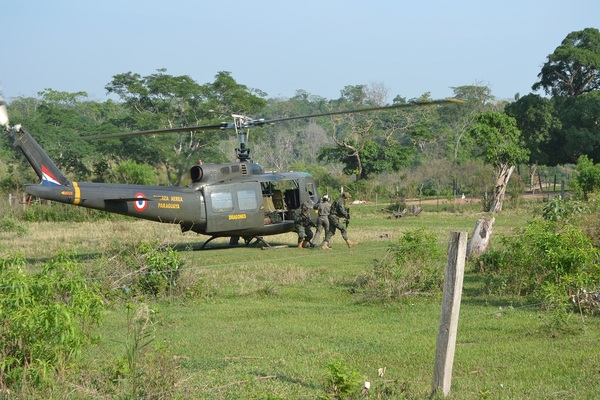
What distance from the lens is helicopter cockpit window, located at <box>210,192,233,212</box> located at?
64.1ft

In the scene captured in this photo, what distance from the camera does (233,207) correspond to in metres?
19.8

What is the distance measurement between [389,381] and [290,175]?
44.7ft

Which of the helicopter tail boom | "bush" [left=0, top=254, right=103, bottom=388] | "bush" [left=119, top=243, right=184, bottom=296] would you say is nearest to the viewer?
"bush" [left=0, top=254, right=103, bottom=388]

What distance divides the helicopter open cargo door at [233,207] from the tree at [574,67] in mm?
26957

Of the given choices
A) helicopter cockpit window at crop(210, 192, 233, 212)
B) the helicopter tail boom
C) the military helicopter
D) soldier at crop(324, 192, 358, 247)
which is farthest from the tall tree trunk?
the helicopter tail boom

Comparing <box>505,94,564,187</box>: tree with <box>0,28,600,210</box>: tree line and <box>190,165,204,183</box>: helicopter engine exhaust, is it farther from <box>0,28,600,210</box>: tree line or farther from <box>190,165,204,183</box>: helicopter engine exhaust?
<box>190,165,204,183</box>: helicopter engine exhaust

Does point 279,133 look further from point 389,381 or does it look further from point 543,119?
point 389,381

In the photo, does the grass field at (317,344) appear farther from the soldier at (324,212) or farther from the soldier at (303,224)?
the soldier at (303,224)

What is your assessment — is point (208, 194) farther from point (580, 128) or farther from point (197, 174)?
point (580, 128)

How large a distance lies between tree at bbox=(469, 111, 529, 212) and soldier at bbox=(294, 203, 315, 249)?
14.8 metres

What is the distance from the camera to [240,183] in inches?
789

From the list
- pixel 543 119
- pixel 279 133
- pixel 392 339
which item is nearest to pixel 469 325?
pixel 392 339

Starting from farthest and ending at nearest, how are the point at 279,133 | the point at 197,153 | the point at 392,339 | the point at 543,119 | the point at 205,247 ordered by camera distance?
the point at 279,133 < the point at 197,153 < the point at 543,119 < the point at 205,247 < the point at 392,339

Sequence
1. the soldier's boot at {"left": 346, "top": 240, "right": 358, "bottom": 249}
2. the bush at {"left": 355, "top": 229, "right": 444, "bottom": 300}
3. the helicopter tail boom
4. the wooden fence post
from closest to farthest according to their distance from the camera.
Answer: the wooden fence post
the bush at {"left": 355, "top": 229, "right": 444, "bottom": 300}
the helicopter tail boom
the soldier's boot at {"left": 346, "top": 240, "right": 358, "bottom": 249}
